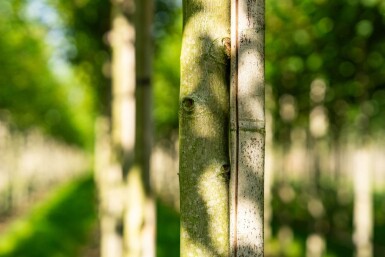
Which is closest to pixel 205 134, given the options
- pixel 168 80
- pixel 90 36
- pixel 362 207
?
pixel 362 207

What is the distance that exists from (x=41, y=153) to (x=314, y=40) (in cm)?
2297

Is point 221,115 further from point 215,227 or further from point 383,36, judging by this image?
point 383,36

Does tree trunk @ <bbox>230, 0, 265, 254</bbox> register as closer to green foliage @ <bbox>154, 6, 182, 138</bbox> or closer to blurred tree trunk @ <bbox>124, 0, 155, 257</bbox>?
blurred tree trunk @ <bbox>124, 0, 155, 257</bbox>

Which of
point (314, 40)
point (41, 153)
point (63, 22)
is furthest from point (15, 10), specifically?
point (41, 153)

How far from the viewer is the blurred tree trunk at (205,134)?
194 cm

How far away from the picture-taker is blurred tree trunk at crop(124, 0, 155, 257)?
15.2 feet

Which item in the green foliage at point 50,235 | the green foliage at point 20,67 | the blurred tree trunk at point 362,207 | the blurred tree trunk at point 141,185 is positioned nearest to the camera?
the blurred tree trunk at point 141,185

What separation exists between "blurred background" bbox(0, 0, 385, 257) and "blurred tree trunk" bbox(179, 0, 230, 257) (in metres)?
3.62

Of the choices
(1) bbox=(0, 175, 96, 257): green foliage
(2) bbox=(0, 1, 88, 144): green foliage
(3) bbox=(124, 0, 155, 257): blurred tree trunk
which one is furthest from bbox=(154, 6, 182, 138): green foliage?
(3) bbox=(124, 0, 155, 257): blurred tree trunk

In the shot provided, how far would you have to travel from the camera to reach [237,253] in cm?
189

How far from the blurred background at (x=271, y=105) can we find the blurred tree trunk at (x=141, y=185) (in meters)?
0.92

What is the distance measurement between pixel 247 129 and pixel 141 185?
286 cm

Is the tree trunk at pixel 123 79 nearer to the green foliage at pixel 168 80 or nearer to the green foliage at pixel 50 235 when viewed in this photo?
the green foliage at pixel 50 235

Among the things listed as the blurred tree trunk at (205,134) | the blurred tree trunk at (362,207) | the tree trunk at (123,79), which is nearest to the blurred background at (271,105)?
the blurred tree trunk at (362,207)
